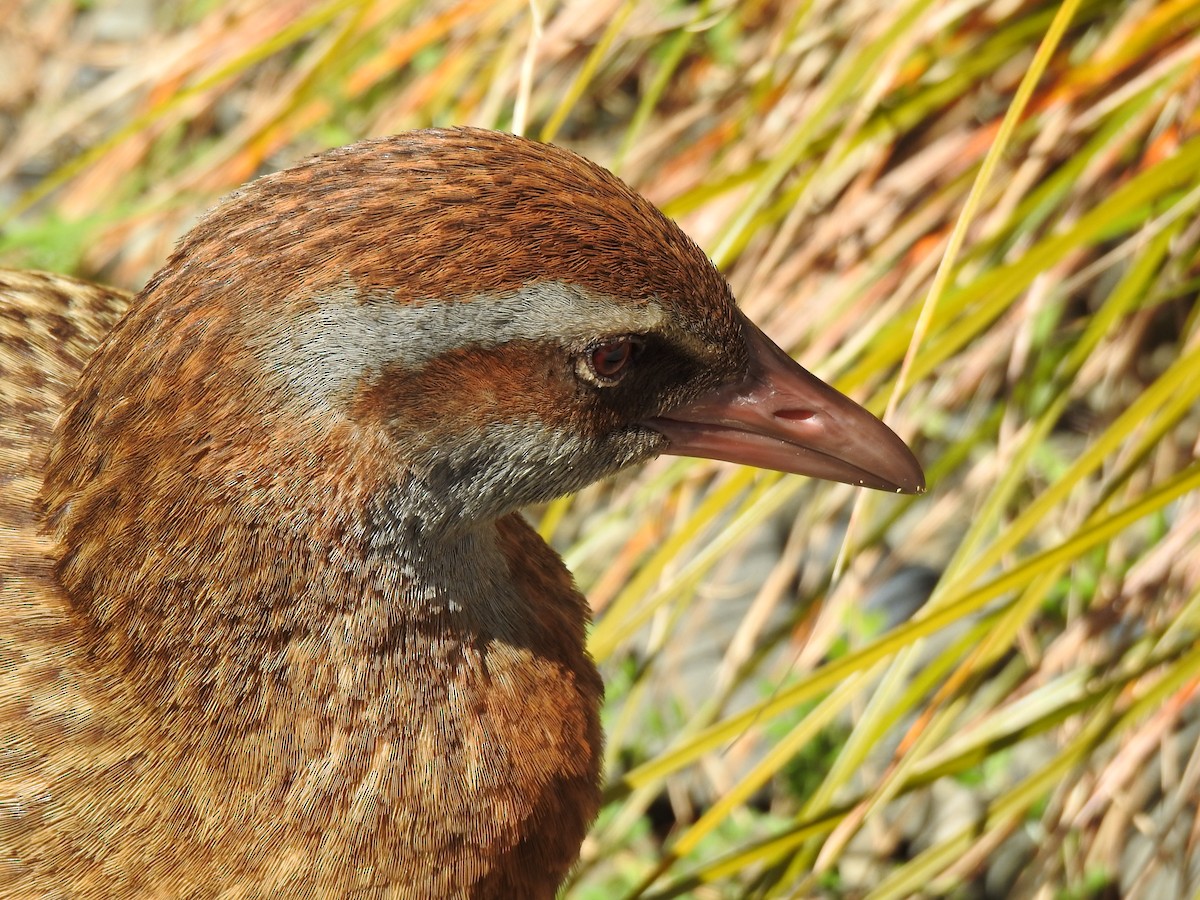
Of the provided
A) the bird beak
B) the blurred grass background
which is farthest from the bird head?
the blurred grass background

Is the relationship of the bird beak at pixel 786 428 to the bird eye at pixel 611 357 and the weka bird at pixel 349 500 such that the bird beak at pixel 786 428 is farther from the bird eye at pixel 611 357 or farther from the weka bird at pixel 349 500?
the bird eye at pixel 611 357

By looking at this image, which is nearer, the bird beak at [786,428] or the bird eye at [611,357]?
the bird eye at [611,357]

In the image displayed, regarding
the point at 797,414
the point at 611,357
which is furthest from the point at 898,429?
the point at 611,357

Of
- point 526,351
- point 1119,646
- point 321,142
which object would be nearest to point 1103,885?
point 1119,646

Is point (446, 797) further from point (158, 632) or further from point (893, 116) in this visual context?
point (893, 116)

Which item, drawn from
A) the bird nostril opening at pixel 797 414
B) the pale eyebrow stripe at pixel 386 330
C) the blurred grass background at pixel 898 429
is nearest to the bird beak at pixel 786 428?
the bird nostril opening at pixel 797 414

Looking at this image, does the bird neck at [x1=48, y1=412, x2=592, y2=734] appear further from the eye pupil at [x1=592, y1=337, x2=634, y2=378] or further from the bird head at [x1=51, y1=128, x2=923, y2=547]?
the eye pupil at [x1=592, y1=337, x2=634, y2=378]

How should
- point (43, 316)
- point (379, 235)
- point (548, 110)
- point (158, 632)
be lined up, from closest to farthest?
1. point (379, 235)
2. point (158, 632)
3. point (43, 316)
4. point (548, 110)
